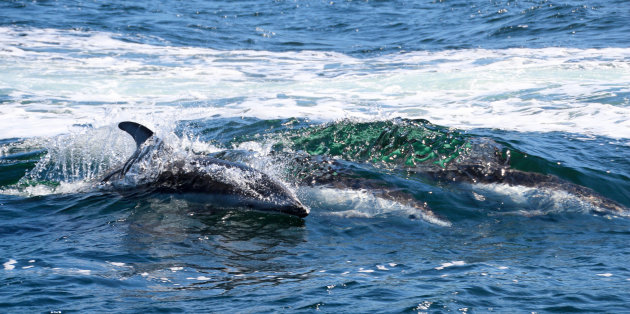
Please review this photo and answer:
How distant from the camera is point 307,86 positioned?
1828 centimetres

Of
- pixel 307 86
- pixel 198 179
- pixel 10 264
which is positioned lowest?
pixel 307 86

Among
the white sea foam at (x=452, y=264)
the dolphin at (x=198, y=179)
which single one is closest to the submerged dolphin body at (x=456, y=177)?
the dolphin at (x=198, y=179)

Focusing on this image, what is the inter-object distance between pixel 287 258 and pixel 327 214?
1666 millimetres

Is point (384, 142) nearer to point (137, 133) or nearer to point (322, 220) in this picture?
point (322, 220)

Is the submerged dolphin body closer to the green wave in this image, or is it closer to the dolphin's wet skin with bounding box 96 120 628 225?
the dolphin's wet skin with bounding box 96 120 628 225

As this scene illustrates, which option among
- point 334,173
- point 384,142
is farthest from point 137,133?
point 384,142

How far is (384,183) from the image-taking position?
8.65m

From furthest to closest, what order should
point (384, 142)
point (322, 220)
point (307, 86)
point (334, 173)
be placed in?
point (307, 86) → point (384, 142) → point (334, 173) → point (322, 220)

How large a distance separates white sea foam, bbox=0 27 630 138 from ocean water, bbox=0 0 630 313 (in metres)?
0.10

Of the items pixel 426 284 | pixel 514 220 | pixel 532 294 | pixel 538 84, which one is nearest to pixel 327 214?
pixel 514 220

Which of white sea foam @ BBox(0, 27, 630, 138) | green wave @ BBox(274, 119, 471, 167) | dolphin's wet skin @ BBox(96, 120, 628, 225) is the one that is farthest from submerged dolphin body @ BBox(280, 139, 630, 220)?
white sea foam @ BBox(0, 27, 630, 138)

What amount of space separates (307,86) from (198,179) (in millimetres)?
10774

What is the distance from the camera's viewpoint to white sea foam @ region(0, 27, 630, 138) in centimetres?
1400

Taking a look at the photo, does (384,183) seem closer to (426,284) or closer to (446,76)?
(426,284)
